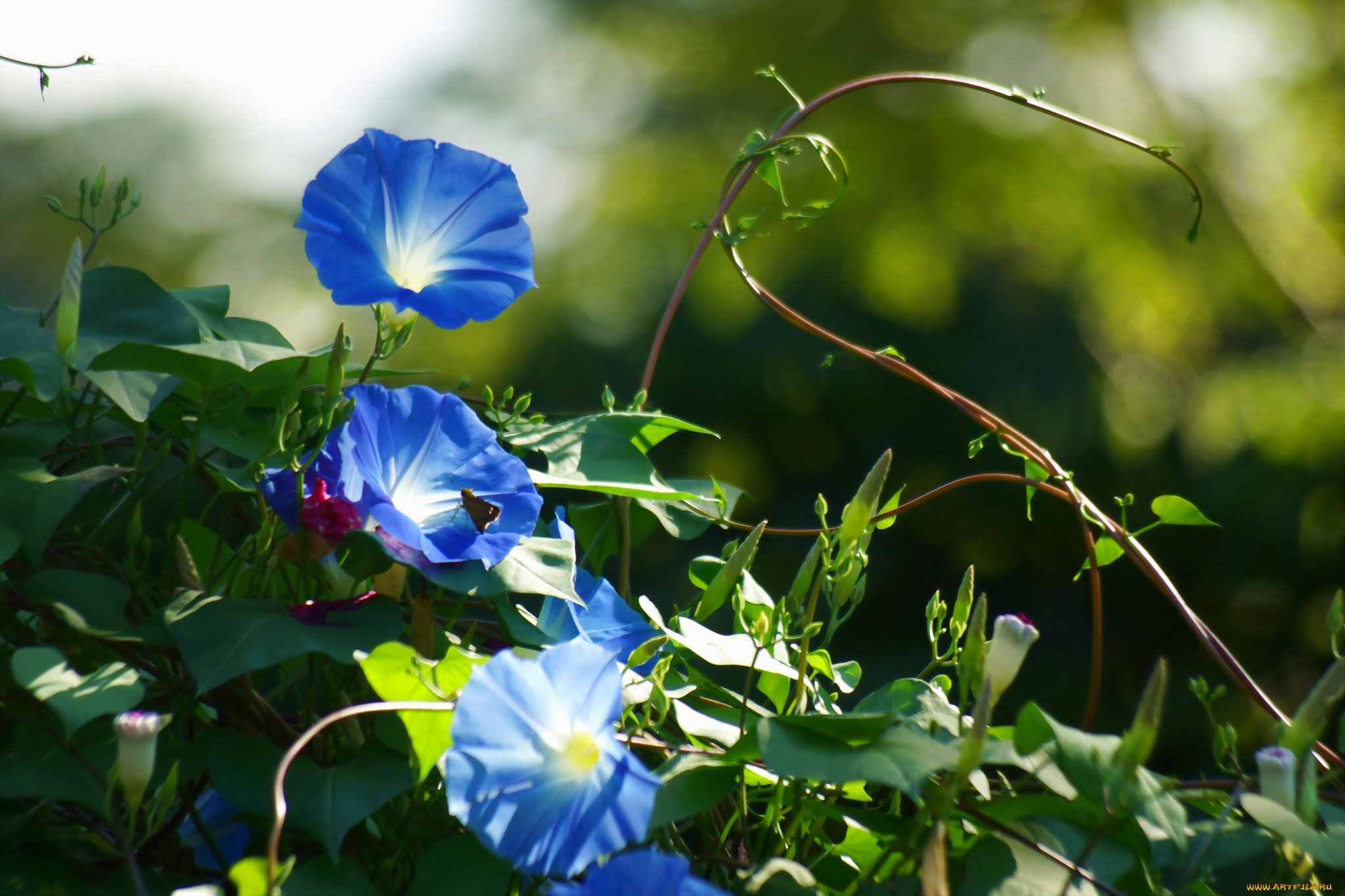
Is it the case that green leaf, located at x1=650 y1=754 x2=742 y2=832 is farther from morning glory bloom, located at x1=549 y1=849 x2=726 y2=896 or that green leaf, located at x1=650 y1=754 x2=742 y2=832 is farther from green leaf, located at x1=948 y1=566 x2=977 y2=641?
green leaf, located at x1=948 y1=566 x2=977 y2=641

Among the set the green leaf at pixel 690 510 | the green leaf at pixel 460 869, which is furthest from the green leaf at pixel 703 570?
the green leaf at pixel 460 869

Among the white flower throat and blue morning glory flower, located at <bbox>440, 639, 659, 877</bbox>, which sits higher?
the white flower throat

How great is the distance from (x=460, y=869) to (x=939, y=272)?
18.8 feet

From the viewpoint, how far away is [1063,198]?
6.52 m

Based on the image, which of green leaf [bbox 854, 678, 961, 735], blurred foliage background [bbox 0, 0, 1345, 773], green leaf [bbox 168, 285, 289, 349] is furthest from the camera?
blurred foliage background [bbox 0, 0, 1345, 773]

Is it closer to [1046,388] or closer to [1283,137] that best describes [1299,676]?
[1046,388]

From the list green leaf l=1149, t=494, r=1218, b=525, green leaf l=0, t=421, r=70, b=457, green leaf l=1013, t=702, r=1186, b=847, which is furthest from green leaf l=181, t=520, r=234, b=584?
green leaf l=1149, t=494, r=1218, b=525

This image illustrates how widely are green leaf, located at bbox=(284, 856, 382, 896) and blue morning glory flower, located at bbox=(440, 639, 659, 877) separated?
1.9 inches

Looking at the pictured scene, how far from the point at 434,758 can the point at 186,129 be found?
34.9ft

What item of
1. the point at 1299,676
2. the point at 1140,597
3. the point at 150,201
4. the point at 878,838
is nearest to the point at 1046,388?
the point at 1140,597

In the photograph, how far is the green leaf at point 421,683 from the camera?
0.38 m

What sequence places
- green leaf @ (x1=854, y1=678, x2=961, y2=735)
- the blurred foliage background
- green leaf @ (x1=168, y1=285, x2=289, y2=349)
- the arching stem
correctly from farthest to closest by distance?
the blurred foliage background
green leaf @ (x1=168, y1=285, x2=289, y2=349)
green leaf @ (x1=854, y1=678, x2=961, y2=735)
the arching stem

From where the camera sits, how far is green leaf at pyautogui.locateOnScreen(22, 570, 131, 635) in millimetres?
395

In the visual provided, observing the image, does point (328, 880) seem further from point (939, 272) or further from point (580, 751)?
point (939, 272)
